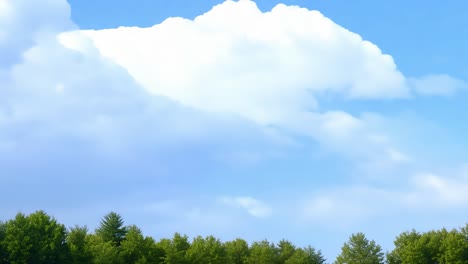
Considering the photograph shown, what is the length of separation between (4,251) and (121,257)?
1447 centimetres

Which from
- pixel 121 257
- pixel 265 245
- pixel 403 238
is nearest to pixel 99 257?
pixel 121 257

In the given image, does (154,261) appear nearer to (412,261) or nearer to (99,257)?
(99,257)

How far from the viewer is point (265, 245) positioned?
317 feet

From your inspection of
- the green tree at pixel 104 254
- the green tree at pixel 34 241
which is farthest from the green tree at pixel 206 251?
the green tree at pixel 34 241

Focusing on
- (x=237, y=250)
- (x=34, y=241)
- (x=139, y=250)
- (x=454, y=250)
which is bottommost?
(x=34, y=241)

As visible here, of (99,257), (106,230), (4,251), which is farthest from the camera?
(106,230)

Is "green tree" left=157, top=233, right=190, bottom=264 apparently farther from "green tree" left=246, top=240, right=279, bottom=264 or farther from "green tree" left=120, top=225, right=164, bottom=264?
"green tree" left=246, top=240, right=279, bottom=264

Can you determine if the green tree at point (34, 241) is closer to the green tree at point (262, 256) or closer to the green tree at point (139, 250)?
the green tree at point (139, 250)

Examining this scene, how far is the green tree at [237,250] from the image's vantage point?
301 feet

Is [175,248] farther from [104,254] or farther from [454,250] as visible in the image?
[454,250]

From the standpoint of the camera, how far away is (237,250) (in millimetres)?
93125

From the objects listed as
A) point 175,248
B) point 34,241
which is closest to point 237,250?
point 175,248

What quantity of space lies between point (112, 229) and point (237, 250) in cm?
1696

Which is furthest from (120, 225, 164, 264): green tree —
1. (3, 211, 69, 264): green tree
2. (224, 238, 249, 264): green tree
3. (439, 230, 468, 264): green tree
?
(439, 230, 468, 264): green tree
